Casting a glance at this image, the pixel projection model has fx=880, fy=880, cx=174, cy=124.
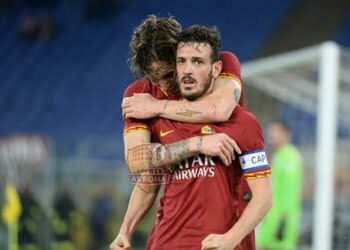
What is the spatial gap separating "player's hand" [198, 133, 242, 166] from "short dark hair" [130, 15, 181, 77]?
0.41m

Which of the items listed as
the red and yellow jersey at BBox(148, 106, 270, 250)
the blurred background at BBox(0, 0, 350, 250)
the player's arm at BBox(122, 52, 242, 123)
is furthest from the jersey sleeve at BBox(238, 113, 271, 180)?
the blurred background at BBox(0, 0, 350, 250)

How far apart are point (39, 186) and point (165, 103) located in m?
6.74

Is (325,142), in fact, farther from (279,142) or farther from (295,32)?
(295,32)

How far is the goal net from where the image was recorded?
804cm

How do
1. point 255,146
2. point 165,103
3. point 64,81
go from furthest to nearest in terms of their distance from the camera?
point 64,81
point 165,103
point 255,146

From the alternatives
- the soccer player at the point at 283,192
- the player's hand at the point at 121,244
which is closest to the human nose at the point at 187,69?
the player's hand at the point at 121,244

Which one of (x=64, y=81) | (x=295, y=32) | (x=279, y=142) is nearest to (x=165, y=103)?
(x=279, y=142)

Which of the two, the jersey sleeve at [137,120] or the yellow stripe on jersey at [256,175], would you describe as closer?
the yellow stripe on jersey at [256,175]

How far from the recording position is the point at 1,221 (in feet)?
32.6

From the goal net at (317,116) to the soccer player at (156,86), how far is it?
423 cm

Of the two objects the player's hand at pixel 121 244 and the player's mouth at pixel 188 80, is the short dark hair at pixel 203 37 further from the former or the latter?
the player's hand at pixel 121 244

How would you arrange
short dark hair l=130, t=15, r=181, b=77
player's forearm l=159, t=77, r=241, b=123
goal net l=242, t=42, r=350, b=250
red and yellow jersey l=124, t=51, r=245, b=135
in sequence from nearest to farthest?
player's forearm l=159, t=77, r=241, b=123 < short dark hair l=130, t=15, r=181, b=77 < red and yellow jersey l=124, t=51, r=245, b=135 < goal net l=242, t=42, r=350, b=250

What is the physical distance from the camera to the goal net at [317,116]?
26.4ft

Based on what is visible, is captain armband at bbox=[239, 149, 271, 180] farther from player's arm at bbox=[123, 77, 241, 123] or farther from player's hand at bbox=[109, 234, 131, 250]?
player's hand at bbox=[109, 234, 131, 250]
